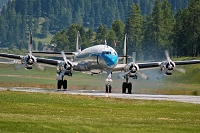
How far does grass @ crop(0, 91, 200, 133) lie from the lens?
92.3ft

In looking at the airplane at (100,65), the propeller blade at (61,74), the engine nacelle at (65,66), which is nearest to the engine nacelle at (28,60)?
the airplane at (100,65)

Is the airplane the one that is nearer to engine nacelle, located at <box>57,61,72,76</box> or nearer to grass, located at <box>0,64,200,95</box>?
engine nacelle, located at <box>57,61,72,76</box>

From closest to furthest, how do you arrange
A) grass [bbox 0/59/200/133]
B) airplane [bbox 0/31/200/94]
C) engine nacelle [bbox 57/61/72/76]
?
grass [bbox 0/59/200/133] < airplane [bbox 0/31/200/94] < engine nacelle [bbox 57/61/72/76]

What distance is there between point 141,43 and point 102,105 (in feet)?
389

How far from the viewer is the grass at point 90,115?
2814cm

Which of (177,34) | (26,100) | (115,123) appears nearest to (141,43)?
(177,34)

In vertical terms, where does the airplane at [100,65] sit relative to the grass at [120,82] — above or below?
above

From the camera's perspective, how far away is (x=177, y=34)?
426 ft

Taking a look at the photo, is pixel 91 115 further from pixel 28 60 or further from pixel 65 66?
pixel 28 60

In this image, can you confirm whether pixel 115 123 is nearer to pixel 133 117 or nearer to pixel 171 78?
pixel 133 117

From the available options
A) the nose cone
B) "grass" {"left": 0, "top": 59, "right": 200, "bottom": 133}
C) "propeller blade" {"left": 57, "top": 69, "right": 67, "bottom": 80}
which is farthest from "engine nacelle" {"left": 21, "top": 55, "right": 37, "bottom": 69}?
"grass" {"left": 0, "top": 59, "right": 200, "bottom": 133}

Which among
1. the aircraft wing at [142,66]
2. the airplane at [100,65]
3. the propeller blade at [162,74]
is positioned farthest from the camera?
the aircraft wing at [142,66]

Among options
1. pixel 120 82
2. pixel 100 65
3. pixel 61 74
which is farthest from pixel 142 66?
pixel 120 82

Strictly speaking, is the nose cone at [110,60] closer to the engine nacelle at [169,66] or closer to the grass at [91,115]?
the engine nacelle at [169,66]
